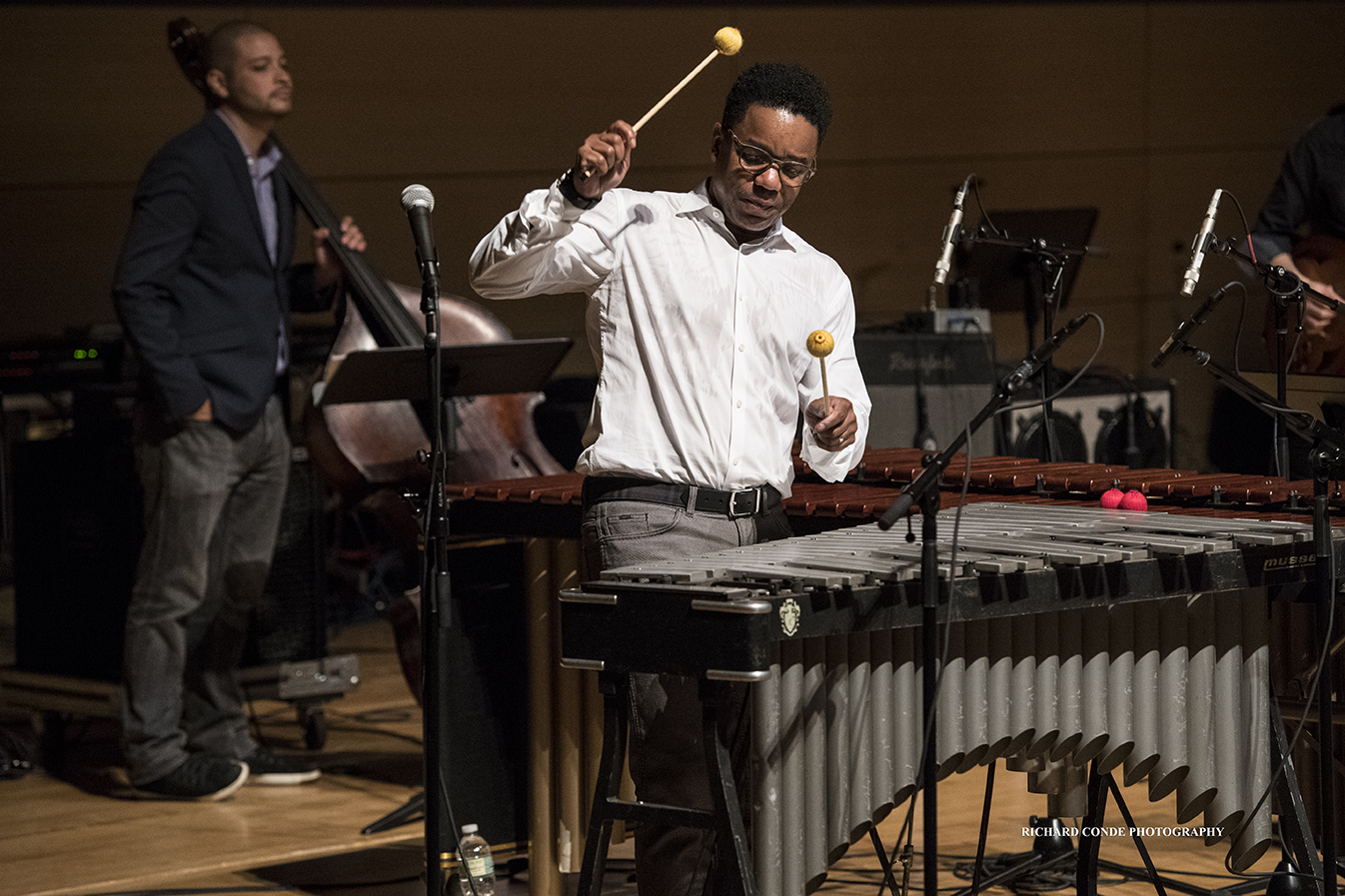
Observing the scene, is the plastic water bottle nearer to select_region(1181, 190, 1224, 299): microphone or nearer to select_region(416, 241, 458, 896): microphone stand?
select_region(416, 241, 458, 896): microphone stand

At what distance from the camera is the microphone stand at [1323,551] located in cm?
292

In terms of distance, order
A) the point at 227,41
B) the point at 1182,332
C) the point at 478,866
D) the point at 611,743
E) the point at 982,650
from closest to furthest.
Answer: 1. the point at 611,743
2. the point at 982,650
3. the point at 1182,332
4. the point at 478,866
5. the point at 227,41

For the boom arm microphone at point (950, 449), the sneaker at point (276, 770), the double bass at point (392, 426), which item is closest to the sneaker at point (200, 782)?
the sneaker at point (276, 770)

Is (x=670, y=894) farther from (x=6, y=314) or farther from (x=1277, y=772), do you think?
(x=6, y=314)

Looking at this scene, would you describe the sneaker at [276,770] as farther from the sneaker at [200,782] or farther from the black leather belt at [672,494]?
the black leather belt at [672,494]

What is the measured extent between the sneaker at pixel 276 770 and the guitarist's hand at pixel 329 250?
130cm

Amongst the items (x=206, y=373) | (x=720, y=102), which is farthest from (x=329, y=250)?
(x=720, y=102)

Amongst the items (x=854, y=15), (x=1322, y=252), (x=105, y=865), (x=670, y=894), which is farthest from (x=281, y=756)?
(x=854, y=15)

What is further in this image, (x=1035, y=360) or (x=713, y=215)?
(x=713, y=215)

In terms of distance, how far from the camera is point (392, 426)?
4.55m

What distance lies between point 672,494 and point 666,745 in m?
0.41

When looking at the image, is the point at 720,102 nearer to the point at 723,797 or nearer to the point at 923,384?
the point at 923,384

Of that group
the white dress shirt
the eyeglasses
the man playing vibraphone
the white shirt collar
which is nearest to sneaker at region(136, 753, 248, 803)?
the man playing vibraphone

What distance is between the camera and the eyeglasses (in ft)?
9.61
